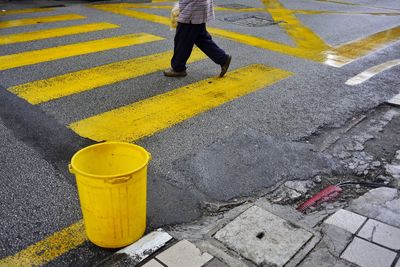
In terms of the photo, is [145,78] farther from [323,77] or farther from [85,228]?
[85,228]

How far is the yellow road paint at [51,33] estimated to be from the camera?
735 centimetres

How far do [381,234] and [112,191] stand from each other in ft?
6.47

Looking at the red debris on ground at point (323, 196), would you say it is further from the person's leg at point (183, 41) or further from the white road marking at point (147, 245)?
the person's leg at point (183, 41)

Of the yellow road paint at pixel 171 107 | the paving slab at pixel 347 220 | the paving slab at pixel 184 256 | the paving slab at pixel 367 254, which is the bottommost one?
the paving slab at pixel 184 256

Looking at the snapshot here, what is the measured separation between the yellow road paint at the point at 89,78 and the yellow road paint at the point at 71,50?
0.82 meters

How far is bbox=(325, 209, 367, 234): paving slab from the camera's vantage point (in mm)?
3023

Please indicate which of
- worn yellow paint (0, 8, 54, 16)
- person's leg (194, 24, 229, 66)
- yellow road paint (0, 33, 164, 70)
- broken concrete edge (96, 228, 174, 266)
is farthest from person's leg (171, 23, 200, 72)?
worn yellow paint (0, 8, 54, 16)

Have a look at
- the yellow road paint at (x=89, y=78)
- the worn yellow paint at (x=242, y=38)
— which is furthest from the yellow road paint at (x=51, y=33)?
the yellow road paint at (x=89, y=78)

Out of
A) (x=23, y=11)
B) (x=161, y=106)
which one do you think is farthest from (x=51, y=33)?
(x=161, y=106)

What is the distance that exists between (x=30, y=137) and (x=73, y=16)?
19.6 ft

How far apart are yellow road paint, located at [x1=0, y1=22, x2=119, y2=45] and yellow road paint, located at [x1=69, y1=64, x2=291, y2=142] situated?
348 cm

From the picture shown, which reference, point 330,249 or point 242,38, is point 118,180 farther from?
point 242,38

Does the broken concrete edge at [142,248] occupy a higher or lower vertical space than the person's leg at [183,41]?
lower

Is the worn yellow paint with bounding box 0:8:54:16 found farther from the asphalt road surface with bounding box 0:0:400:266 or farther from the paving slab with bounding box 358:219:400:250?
the paving slab with bounding box 358:219:400:250
